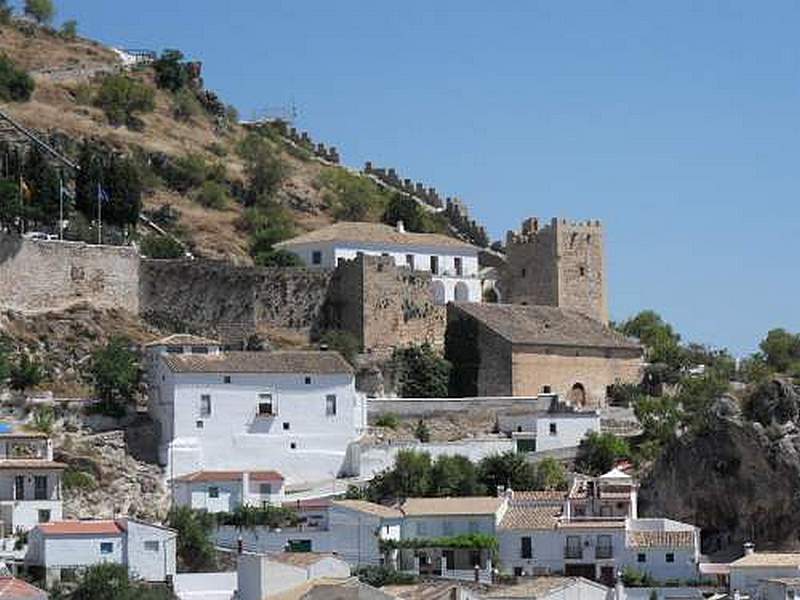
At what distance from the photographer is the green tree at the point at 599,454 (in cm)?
6088

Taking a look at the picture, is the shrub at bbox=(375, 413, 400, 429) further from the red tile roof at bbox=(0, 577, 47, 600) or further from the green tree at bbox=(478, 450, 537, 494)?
the red tile roof at bbox=(0, 577, 47, 600)

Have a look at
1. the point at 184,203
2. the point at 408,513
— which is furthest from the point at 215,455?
the point at 184,203

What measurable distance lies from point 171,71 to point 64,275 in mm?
31461

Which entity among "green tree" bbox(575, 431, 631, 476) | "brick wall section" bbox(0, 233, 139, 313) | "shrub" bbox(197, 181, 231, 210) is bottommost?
"green tree" bbox(575, 431, 631, 476)

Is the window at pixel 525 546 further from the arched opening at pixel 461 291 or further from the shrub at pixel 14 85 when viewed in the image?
the shrub at pixel 14 85

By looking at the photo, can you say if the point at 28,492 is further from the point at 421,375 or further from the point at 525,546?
the point at 421,375

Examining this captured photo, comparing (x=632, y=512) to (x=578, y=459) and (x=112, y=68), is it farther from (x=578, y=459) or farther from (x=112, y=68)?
(x=112, y=68)

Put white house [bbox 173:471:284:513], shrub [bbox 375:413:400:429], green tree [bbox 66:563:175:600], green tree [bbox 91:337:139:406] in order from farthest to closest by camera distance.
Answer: shrub [bbox 375:413:400:429]
green tree [bbox 91:337:139:406]
white house [bbox 173:471:284:513]
green tree [bbox 66:563:175:600]

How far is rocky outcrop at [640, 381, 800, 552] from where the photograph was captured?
185 ft

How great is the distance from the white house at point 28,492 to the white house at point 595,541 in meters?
10.2

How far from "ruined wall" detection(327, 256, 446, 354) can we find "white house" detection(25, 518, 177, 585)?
15.8 m

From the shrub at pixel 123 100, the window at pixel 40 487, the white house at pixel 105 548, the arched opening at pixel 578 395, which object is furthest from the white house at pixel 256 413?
the shrub at pixel 123 100

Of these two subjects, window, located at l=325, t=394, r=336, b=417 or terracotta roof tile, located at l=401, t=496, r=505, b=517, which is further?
window, located at l=325, t=394, r=336, b=417

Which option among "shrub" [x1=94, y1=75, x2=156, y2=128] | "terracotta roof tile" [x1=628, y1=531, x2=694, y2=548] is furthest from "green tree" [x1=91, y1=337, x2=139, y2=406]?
"shrub" [x1=94, y1=75, x2=156, y2=128]
